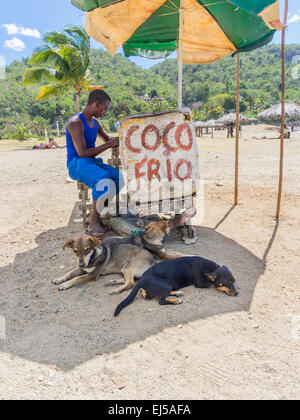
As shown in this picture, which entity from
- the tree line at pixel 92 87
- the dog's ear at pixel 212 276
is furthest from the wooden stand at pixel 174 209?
the tree line at pixel 92 87

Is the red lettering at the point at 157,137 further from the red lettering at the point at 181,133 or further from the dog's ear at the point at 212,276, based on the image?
the dog's ear at the point at 212,276

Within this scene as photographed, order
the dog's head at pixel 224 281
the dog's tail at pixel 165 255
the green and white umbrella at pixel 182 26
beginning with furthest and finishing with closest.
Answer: the green and white umbrella at pixel 182 26 < the dog's tail at pixel 165 255 < the dog's head at pixel 224 281

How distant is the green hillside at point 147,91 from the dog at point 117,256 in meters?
40.6

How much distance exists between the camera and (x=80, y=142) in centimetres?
413

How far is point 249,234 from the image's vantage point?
4625 mm

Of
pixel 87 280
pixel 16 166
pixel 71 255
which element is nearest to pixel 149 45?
pixel 71 255

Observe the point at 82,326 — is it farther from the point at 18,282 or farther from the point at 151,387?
the point at 18,282

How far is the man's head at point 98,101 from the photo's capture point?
4090mm

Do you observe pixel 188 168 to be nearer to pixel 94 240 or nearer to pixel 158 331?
pixel 94 240

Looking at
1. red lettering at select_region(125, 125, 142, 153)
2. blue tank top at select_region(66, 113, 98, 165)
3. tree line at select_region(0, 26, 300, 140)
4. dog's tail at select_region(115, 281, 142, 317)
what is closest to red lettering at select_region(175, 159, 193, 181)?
red lettering at select_region(125, 125, 142, 153)

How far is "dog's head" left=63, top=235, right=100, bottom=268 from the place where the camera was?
10.5 ft

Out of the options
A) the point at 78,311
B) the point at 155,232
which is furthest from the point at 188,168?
the point at 78,311

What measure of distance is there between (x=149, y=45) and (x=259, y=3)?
3.20 metres

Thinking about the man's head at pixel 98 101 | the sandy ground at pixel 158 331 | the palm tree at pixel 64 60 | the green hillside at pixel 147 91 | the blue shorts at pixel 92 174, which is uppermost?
the green hillside at pixel 147 91
